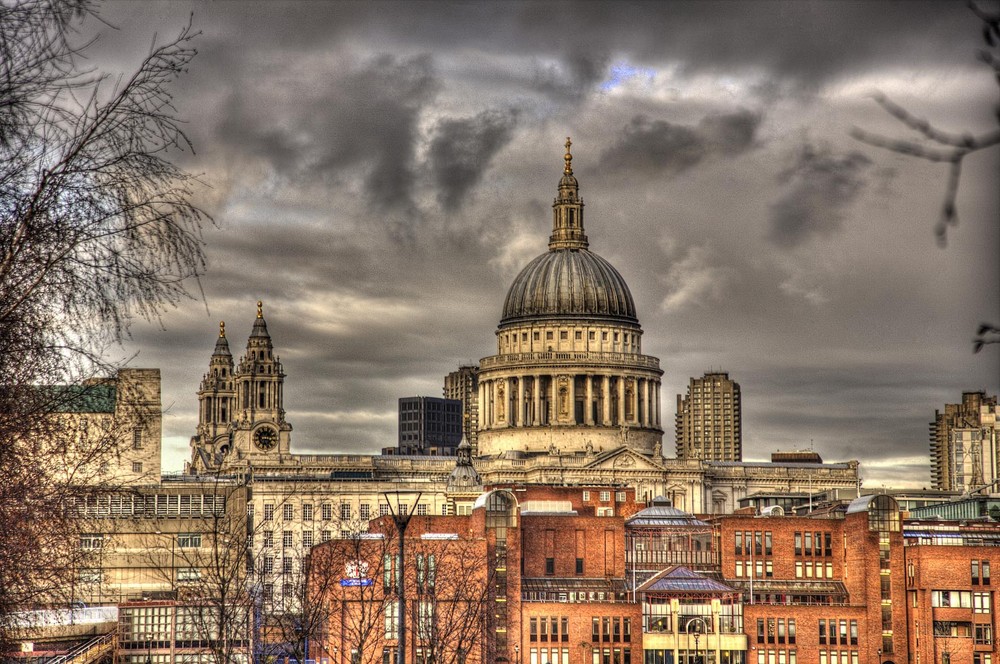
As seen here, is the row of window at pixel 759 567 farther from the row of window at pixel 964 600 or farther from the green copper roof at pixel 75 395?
the green copper roof at pixel 75 395

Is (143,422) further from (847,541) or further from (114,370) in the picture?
(847,541)

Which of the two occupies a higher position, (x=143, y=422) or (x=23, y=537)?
(x=143, y=422)

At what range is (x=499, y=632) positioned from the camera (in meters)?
157

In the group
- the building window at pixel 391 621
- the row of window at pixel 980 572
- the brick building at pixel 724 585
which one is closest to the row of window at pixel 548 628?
the brick building at pixel 724 585

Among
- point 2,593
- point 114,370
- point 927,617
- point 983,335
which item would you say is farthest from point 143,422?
point 927,617

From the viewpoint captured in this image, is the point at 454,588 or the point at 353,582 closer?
the point at 353,582

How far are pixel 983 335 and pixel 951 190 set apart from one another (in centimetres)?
151

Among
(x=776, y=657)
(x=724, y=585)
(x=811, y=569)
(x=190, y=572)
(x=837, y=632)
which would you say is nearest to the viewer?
(x=776, y=657)

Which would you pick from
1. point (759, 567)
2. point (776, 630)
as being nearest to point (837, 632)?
point (776, 630)

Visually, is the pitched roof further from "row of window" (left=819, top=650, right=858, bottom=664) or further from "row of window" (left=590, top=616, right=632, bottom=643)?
"row of window" (left=819, top=650, right=858, bottom=664)

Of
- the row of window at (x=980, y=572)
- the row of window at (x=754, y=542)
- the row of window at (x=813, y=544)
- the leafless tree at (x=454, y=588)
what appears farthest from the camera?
the row of window at (x=754, y=542)

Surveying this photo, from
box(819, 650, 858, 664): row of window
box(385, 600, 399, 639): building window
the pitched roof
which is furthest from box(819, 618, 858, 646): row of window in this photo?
box(385, 600, 399, 639): building window

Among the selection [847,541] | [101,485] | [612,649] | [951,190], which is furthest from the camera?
[847,541]

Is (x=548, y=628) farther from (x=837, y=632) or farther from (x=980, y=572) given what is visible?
(x=980, y=572)
